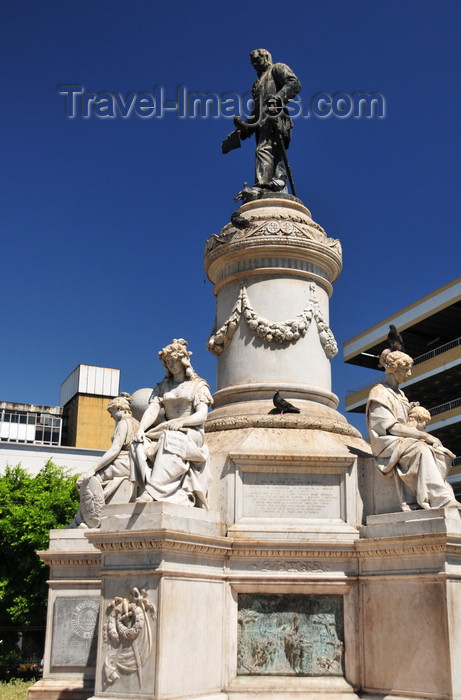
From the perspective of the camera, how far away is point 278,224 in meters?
12.9

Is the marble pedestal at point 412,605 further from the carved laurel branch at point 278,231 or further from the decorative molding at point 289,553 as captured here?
the carved laurel branch at point 278,231

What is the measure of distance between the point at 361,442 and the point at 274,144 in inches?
234

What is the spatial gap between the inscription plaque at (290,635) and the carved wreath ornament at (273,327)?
164 inches

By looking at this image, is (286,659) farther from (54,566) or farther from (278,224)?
(278,224)

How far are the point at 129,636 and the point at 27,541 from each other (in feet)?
71.2

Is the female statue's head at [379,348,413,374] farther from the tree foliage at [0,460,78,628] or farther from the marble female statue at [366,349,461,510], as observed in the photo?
the tree foliage at [0,460,78,628]

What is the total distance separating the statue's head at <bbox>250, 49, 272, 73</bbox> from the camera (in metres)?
15.0

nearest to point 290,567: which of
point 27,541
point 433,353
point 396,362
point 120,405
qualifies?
point 396,362

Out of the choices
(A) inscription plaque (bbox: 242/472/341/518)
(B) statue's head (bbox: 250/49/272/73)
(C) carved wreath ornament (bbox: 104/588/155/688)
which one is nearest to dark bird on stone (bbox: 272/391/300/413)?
(A) inscription plaque (bbox: 242/472/341/518)

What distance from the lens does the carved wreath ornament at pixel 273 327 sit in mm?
12539

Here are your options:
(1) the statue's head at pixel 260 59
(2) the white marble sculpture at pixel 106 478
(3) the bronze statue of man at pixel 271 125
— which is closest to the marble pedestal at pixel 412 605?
(2) the white marble sculpture at pixel 106 478

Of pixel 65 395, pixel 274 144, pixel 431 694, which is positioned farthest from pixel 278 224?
pixel 65 395

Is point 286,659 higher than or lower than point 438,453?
lower

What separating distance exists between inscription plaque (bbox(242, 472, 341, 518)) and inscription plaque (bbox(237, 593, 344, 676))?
3.68 ft
